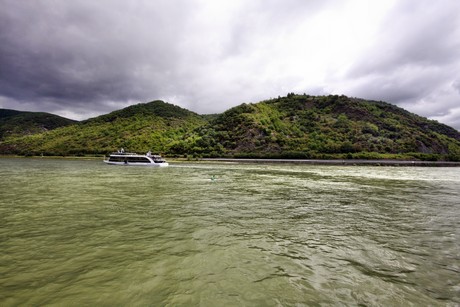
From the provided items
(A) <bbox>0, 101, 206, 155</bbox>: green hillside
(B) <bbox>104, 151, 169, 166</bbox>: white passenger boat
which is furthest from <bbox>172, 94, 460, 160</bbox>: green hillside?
(B) <bbox>104, 151, 169, 166</bbox>: white passenger boat

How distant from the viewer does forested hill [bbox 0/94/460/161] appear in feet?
288

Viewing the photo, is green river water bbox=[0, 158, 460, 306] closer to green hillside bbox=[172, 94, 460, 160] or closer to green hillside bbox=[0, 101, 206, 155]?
green hillside bbox=[172, 94, 460, 160]

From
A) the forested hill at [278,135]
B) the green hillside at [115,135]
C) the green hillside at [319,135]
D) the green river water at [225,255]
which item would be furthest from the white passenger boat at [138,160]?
the green hillside at [115,135]

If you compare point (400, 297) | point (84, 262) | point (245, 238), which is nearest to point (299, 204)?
point (245, 238)

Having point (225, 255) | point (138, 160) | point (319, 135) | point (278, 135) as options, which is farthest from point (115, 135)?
point (225, 255)

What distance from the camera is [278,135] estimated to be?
99.4 meters

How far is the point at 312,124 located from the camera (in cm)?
11081

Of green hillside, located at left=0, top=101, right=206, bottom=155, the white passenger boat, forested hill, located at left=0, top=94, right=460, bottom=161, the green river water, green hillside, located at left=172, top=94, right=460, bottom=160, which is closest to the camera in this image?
the green river water

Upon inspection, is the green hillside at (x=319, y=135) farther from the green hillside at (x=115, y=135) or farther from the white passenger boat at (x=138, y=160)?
the white passenger boat at (x=138, y=160)

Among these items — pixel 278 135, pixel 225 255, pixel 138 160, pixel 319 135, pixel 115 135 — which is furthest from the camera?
pixel 115 135

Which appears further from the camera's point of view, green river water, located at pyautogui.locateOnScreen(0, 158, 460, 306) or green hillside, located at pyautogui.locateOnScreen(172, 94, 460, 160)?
green hillside, located at pyautogui.locateOnScreen(172, 94, 460, 160)

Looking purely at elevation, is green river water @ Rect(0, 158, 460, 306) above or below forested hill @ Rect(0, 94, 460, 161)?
below

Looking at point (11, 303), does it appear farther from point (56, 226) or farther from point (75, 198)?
point (75, 198)

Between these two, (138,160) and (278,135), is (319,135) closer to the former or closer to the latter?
(278,135)
